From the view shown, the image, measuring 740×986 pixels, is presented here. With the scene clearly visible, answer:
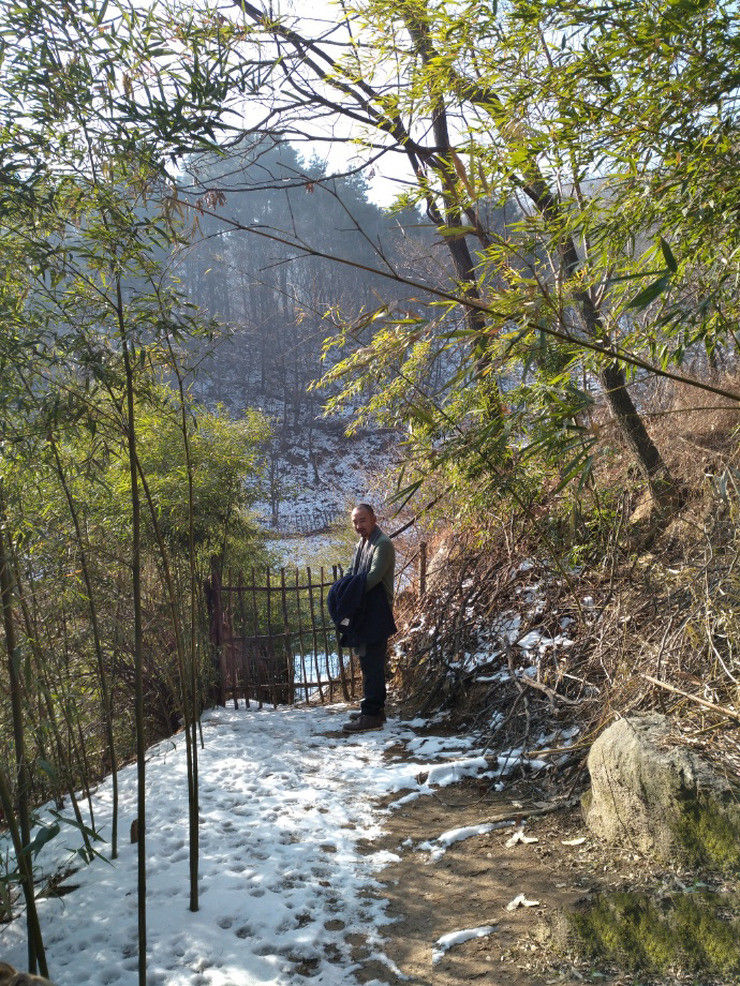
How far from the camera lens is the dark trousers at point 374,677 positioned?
17.7 ft

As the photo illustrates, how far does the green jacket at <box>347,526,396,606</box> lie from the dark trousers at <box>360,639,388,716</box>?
1.14 ft

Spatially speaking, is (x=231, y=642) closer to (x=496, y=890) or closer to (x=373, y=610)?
(x=373, y=610)

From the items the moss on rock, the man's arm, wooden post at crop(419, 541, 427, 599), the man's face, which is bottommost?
the moss on rock

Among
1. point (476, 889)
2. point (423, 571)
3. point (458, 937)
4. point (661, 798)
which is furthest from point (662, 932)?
point (423, 571)

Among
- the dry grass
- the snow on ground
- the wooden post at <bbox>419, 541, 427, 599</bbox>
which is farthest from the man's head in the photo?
the snow on ground

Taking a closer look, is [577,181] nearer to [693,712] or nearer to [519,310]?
[519,310]

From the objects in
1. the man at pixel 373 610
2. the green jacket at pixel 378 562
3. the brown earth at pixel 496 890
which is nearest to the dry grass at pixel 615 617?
the man at pixel 373 610

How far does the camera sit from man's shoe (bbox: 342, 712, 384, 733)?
5465 mm

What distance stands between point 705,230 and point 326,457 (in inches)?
1119

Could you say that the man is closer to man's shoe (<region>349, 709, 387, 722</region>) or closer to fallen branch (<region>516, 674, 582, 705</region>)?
man's shoe (<region>349, 709, 387, 722</region>)

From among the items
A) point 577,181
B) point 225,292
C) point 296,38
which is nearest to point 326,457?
point 225,292

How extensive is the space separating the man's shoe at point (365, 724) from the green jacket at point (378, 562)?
0.85 meters

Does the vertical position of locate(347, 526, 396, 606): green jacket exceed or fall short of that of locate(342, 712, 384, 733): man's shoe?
it exceeds it

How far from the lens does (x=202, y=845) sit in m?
3.52
